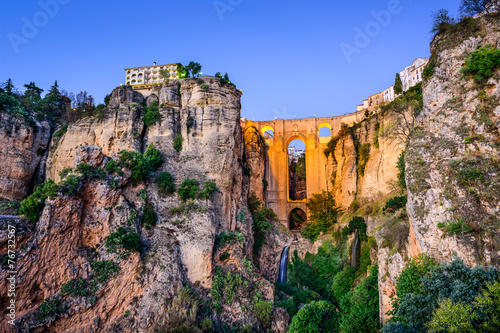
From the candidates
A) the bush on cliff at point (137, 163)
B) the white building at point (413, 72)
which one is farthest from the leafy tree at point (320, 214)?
the white building at point (413, 72)

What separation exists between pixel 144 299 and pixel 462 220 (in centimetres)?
1956

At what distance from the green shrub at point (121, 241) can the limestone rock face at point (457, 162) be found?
18012mm

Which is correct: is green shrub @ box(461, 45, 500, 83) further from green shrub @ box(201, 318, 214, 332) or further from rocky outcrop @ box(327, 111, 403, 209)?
green shrub @ box(201, 318, 214, 332)

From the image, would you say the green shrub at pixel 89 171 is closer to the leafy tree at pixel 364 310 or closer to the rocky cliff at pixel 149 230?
the rocky cliff at pixel 149 230

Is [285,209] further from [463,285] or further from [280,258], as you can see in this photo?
[463,285]

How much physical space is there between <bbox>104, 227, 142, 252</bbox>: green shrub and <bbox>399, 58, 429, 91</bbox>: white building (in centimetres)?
5079

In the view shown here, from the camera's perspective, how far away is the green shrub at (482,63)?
17.4 metres

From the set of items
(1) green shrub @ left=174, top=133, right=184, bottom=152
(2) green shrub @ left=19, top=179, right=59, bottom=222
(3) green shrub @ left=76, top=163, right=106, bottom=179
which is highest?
(1) green shrub @ left=174, top=133, right=184, bottom=152

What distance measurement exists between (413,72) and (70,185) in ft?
180

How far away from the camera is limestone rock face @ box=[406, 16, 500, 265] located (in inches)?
597

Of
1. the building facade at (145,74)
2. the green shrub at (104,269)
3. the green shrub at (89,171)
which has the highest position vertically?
the building facade at (145,74)

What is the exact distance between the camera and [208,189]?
99.2 feet

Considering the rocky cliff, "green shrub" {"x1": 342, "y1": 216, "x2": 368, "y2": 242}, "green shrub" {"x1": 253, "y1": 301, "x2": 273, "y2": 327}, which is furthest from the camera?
"green shrub" {"x1": 342, "y1": 216, "x2": 368, "y2": 242}

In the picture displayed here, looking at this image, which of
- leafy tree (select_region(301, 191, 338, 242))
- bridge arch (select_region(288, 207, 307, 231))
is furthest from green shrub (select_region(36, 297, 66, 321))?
bridge arch (select_region(288, 207, 307, 231))
